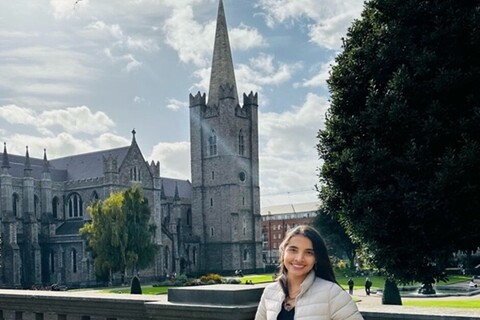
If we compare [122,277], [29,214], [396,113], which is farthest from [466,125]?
[29,214]

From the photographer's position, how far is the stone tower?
78.6m

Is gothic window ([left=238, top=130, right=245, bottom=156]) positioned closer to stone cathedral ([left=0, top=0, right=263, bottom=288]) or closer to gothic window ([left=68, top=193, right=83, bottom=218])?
stone cathedral ([left=0, top=0, right=263, bottom=288])

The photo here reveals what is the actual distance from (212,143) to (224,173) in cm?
496

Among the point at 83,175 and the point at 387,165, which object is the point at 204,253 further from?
the point at 387,165

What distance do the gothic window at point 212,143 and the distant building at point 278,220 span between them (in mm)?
41886

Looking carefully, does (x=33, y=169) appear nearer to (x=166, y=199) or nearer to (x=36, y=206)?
(x=36, y=206)

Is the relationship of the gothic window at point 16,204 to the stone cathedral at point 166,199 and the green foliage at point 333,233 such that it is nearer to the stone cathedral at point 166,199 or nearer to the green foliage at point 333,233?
the stone cathedral at point 166,199

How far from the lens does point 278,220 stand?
131375 millimetres

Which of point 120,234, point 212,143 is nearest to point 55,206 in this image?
point 120,234

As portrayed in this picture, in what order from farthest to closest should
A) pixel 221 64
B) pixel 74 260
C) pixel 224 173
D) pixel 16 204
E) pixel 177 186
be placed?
pixel 177 186 → pixel 221 64 → pixel 224 173 → pixel 16 204 → pixel 74 260

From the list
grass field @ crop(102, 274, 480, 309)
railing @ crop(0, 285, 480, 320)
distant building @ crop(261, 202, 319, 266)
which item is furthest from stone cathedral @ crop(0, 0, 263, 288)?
railing @ crop(0, 285, 480, 320)

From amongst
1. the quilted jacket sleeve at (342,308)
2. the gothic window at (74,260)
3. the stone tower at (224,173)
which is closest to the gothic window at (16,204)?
the gothic window at (74,260)

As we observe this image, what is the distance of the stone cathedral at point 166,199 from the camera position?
211ft

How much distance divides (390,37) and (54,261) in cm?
6041
